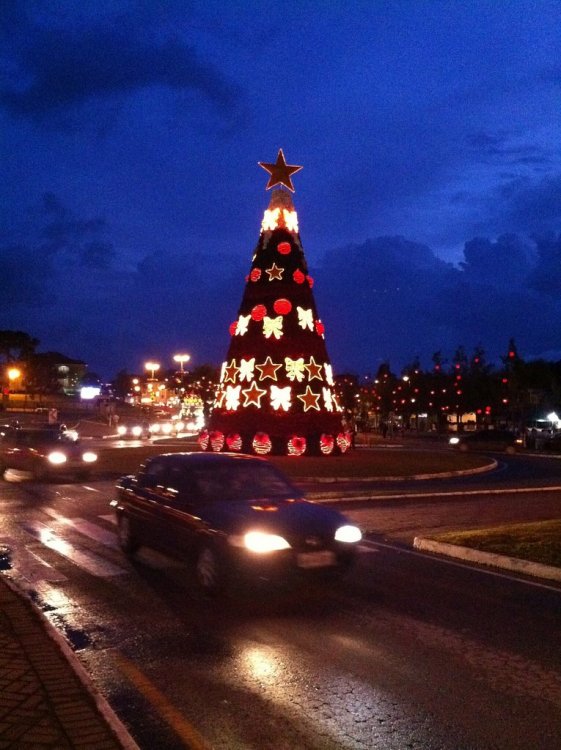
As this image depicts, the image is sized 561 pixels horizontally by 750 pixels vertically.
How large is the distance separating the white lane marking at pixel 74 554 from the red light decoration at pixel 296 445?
62.4 feet

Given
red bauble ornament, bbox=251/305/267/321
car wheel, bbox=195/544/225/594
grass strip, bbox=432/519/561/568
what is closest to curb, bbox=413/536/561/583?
grass strip, bbox=432/519/561/568

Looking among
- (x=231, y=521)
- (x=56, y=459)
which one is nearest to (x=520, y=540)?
(x=231, y=521)

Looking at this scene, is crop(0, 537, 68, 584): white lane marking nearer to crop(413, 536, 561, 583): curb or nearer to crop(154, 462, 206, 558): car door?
crop(154, 462, 206, 558): car door

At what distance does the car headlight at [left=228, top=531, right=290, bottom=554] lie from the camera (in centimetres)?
809

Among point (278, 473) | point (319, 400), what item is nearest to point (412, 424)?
point (319, 400)

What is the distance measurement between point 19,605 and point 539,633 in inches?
190

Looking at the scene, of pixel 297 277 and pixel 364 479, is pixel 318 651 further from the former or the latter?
pixel 297 277

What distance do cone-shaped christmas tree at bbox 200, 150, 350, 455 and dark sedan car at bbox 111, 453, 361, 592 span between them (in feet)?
71.6

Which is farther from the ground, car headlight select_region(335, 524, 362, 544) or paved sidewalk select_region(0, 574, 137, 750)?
car headlight select_region(335, 524, 362, 544)

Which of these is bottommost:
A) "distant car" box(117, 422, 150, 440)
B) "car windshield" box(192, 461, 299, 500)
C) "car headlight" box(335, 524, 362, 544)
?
"car headlight" box(335, 524, 362, 544)

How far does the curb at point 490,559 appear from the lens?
9.98 meters

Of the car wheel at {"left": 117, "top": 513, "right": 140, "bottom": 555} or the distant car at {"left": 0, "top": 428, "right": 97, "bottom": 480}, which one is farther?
the distant car at {"left": 0, "top": 428, "right": 97, "bottom": 480}

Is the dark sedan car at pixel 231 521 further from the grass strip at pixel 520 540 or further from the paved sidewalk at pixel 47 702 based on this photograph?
the grass strip at pixel 520 540

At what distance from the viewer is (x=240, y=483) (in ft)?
31.1
